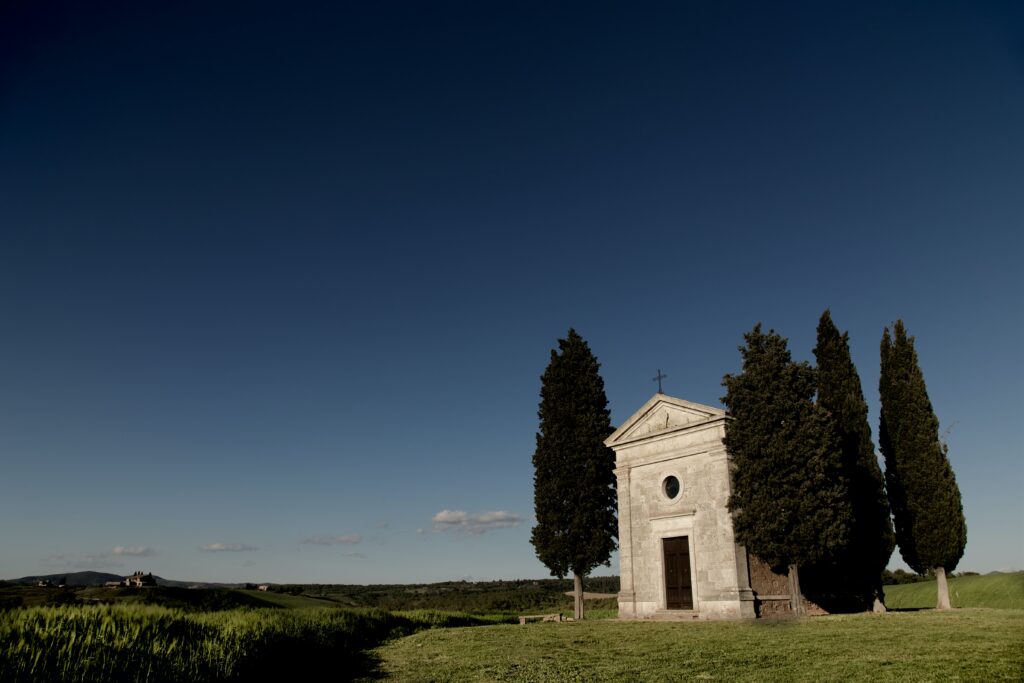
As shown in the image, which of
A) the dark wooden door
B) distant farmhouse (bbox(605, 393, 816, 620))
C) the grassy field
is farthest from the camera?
the dark wooden door

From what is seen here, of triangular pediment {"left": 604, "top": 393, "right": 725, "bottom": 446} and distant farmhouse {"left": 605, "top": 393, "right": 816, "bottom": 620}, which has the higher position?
triangular pediment {"left": 604, "top": 393, "right": 725, "bottom": 446}

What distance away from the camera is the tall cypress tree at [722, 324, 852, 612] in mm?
20422

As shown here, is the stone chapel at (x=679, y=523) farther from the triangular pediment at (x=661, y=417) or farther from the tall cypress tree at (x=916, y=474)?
the tall cypress tree at (x=916, y=474)

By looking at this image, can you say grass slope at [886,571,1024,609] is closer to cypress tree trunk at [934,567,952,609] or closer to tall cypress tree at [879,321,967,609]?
cypress tree trunk at [934,567,952,609]

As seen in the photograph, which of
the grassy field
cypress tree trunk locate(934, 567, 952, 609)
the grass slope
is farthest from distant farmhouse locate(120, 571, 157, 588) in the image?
the grass slope

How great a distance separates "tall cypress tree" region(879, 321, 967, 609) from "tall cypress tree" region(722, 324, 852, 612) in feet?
14.5

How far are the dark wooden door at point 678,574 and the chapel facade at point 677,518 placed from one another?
0.13 ft

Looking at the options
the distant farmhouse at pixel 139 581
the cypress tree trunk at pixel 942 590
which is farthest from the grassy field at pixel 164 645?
the cypress tree trunk at pixel 942 590

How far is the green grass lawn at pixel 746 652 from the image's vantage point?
9.82 metres

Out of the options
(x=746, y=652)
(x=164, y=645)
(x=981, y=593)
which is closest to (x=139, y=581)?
(x=164, y=645)

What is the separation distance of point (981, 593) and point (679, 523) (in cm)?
1971

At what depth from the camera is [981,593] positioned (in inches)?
1214

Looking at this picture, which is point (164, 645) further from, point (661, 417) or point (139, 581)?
point (661, 417)

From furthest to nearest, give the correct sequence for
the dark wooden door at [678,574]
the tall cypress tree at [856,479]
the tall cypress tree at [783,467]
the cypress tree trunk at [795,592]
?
the dark wooden door at [678,574] → the tall cypress tree at [856,479] → the cypress tree trunk at [795,592] → the tall cypress tree at [783,467]
